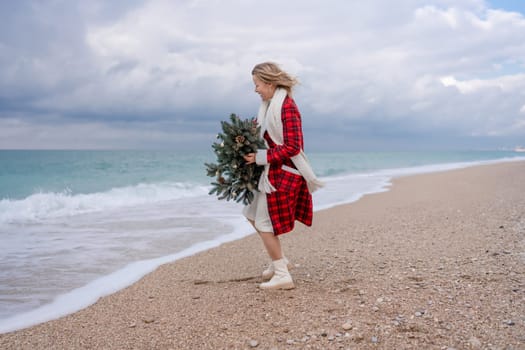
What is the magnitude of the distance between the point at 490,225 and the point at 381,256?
8.99ft

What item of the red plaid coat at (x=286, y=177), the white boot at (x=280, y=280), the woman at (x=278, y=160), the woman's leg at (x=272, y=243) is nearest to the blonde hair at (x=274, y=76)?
the woman at (x=278, y=160)

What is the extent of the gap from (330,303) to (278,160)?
1.27 metres

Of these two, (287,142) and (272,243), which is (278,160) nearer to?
(287,142)

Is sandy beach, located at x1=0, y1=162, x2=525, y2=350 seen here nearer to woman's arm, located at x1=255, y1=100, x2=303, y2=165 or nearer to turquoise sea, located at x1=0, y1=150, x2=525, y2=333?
turquoise sea, located at x1=0, y1=150, x2=525, y2=333

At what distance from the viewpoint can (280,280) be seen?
412 cm

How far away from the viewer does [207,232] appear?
26.7 ft

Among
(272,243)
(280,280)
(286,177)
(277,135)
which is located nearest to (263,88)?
(277,135)

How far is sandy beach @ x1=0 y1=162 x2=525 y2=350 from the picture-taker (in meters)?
3.06

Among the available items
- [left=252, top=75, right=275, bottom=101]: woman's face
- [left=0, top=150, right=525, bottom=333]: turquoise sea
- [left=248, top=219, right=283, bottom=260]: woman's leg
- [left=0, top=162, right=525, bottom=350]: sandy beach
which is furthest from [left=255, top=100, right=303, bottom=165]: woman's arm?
[left=0, top=150, right=525, bottom=333]: turquoise sea

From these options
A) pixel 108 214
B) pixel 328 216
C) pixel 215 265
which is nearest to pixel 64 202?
pixel 108 214

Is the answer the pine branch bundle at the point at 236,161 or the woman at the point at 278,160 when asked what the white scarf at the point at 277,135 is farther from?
the pine branch bundle at the point at 236,161

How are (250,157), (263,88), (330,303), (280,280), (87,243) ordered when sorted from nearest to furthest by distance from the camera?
1. (330,303)
2. (250,157)
3. (263,88)
4. (280,280)
5. (87,243)

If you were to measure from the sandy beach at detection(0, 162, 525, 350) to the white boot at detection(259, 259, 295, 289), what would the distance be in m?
0.07

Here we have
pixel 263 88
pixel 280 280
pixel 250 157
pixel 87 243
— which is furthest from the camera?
pixel 87 243
